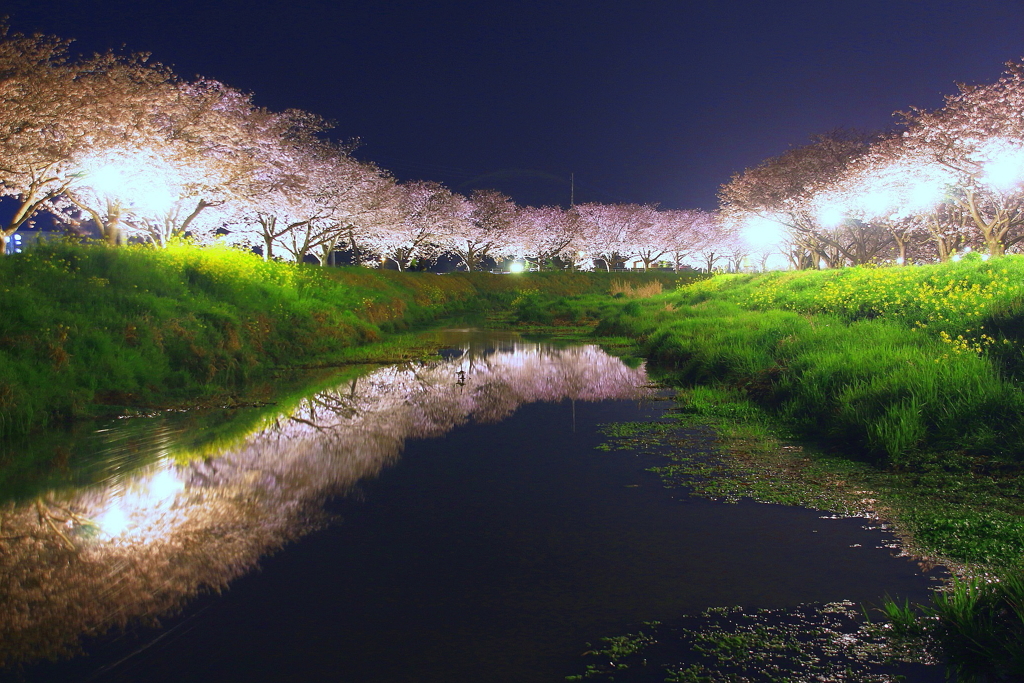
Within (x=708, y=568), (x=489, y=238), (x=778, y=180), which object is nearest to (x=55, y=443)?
(x=708, y=568)

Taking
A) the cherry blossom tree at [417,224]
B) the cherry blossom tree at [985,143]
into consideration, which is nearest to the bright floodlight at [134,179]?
the cherry blossom tree at [417,224]

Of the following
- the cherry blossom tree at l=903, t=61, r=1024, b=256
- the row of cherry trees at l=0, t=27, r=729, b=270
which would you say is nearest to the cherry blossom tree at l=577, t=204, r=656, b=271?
the row of cherry trees at l=0, t=27, r=729, b=270

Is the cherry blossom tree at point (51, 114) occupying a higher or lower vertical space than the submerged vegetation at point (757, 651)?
higher

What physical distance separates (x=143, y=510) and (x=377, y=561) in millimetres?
2534

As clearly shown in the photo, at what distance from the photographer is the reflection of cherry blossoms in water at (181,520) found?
4152 mm

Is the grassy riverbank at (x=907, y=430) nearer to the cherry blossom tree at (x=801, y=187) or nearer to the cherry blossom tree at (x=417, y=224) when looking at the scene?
the cherry blossom tree at (x=801, y=187)

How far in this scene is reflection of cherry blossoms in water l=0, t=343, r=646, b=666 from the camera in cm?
415

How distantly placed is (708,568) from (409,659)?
7.06ft

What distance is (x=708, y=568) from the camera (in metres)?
4.62

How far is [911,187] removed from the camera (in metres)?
33.1

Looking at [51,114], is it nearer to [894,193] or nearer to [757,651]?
[757,651]

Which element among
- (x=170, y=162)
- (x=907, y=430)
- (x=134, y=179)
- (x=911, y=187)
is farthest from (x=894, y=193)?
(x=134, y=179)

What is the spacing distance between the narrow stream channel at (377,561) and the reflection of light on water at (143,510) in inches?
1.1

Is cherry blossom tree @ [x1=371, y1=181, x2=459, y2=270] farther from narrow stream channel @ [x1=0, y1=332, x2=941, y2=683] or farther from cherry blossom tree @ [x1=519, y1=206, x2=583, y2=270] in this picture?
narrow stream channel @ [x1=0, y1=332, x2=941, y2=683]
